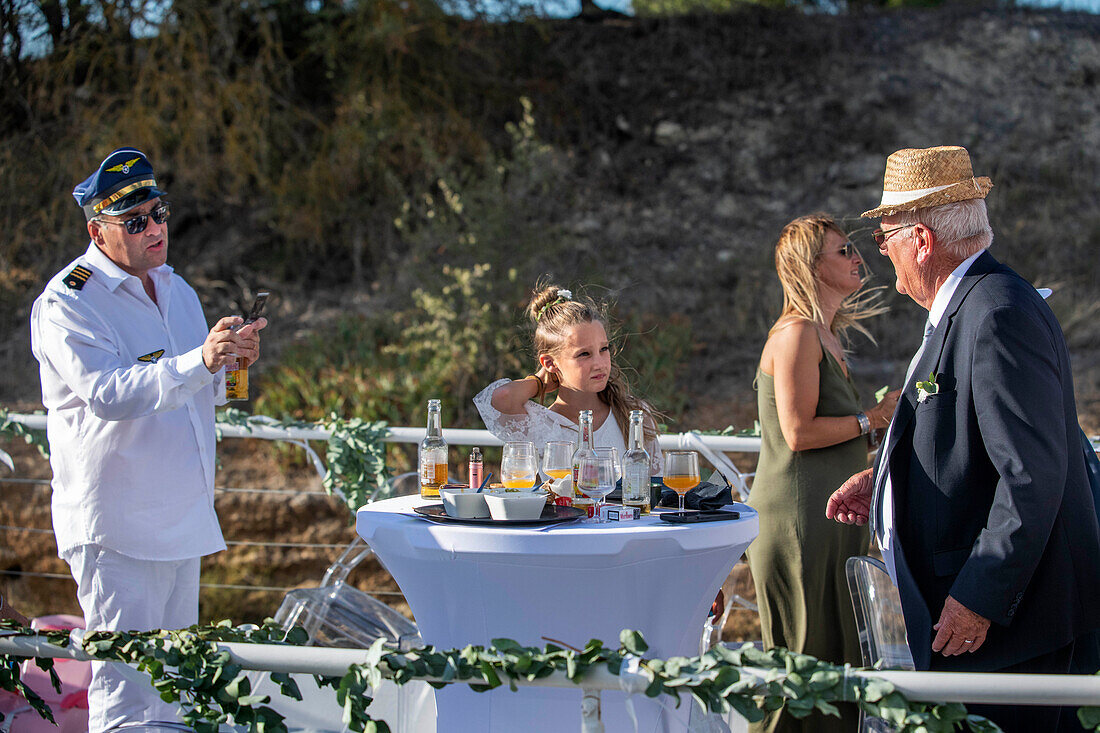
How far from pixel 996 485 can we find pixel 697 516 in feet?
2.15

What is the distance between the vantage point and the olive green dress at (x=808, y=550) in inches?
→ 117

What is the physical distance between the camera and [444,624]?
92.1 inches

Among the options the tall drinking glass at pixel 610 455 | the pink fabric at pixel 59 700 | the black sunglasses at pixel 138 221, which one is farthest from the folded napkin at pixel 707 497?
the pink fabric at pixel 59 700

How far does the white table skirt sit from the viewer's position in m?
2.16

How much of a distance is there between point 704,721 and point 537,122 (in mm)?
9438

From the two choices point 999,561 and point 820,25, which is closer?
point 999,561

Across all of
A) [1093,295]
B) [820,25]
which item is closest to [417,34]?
[820,25]

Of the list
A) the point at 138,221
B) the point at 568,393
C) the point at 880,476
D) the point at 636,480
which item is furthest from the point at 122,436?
the point at 880,476

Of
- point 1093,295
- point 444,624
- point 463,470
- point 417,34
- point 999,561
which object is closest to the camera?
point 999,561

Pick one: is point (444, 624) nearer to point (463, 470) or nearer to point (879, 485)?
point (879, 485)

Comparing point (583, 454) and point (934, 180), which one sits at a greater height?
point (934, 180)

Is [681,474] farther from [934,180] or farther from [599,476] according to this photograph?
[934,180]

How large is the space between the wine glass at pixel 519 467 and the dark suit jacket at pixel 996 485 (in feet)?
2.86

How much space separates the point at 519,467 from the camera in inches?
99.2
